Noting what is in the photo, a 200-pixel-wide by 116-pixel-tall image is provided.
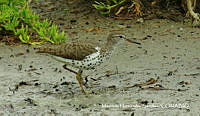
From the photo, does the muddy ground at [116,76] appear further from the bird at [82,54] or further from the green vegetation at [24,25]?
the bird at [82,54]

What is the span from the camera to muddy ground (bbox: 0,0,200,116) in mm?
6332

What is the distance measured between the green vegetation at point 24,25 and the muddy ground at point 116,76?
0.33 meters

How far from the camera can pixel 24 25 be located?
1038 cm

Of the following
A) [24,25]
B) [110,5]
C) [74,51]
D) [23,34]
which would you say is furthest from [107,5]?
[74,51]

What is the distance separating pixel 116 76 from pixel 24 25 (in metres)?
3.26

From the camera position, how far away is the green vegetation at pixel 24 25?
9508 millimetres

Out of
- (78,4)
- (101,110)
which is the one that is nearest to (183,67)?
(101,110)

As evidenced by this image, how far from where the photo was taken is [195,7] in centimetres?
1147

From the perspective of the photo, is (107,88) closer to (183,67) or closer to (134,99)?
(134,99)

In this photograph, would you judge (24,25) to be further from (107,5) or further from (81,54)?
(81,54)

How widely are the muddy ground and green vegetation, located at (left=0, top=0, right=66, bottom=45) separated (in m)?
0.33

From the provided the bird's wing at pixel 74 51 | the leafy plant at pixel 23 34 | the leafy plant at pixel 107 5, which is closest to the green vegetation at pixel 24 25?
the leafy plant at pixel 23 34

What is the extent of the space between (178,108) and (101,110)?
1000 mm

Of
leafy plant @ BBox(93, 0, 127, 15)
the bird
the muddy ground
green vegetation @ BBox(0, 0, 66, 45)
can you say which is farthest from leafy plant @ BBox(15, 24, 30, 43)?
the bird
